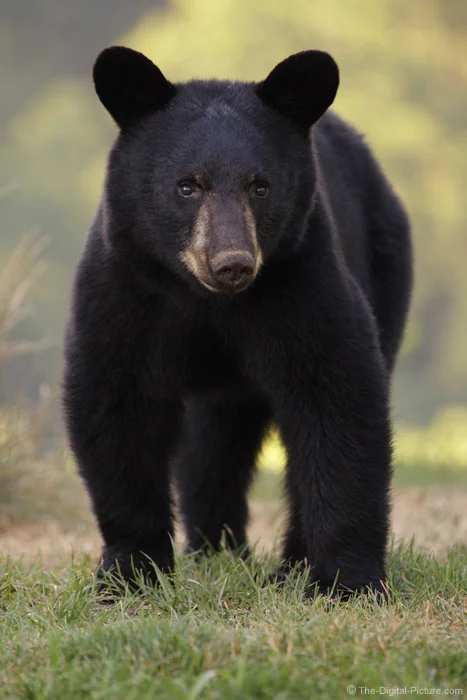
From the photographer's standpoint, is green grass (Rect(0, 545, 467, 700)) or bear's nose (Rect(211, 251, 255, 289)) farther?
bear's nose (Rect(211, 251, 255, 289))

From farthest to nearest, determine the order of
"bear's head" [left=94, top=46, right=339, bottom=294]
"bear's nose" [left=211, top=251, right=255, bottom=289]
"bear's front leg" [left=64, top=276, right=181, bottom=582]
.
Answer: "bear's front leg" [left=64, top=276, right=181, bottom=582] < "bear's head" [left=94, top=46, right=339, bottom=294] < "bear's nose" [left=211, top=251, right=255, bottom=289]

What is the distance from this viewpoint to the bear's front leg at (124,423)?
416 centimetres

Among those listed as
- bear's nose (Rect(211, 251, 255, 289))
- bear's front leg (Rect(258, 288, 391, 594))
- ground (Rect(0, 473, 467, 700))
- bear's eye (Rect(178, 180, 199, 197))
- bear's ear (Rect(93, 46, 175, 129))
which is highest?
bear's ear (Rect(93, 46, 175, 129))

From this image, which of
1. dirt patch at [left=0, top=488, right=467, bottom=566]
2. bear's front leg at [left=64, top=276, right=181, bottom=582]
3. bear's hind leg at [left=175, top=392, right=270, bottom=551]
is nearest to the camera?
bear's front leg at [left=64, top=276, right=181, bottom=582]

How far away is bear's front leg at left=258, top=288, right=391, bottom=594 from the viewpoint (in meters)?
4.00

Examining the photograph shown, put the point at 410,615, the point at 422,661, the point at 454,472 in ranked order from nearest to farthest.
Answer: the point at 422,661
the point at 410,615
the point at 454,472

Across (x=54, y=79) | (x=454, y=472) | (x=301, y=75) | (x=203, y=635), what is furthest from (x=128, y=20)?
(x=203, y=635)

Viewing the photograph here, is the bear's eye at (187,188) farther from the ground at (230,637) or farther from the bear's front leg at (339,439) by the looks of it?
the ground at (230,637)

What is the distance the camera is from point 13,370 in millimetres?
7625

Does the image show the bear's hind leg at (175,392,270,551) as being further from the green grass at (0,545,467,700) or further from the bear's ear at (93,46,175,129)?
the bear's ear at (93,46,175,129)

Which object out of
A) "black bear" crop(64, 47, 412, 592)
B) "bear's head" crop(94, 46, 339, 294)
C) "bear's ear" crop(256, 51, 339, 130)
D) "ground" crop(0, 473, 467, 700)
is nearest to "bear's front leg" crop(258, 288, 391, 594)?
"black bear" crop(64, 47, 412, 592)

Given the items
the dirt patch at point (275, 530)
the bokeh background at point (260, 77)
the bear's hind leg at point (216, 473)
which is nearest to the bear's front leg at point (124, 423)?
the dirt patch at point (275, 530)

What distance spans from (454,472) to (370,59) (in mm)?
12849

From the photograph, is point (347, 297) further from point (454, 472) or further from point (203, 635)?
point (454, 472)
